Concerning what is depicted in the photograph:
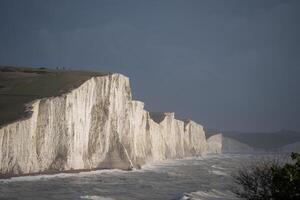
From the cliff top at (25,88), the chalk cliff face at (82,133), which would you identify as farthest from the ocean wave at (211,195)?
the cliff top at (25,88)

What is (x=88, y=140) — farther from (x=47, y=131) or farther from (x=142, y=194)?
(x=142, y=194)

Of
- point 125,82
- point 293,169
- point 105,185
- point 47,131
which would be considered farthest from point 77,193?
point 125,82

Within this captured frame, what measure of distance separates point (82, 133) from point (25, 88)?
10.3 metres

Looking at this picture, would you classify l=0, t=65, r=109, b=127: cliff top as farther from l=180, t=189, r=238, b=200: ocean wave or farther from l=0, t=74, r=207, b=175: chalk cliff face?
l=180, t=189, r=238, b=200: ocean wave

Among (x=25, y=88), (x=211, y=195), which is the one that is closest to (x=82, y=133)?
(x=25, y=88)

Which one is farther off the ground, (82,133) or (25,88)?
(25,88)

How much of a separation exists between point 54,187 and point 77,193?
4.33 meters

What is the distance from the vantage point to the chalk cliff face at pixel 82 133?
4384 centimetres

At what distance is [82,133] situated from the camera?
59000 mm

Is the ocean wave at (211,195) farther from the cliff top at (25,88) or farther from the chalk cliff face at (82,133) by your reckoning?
the cliff top at (25,88)

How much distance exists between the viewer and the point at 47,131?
164 ft

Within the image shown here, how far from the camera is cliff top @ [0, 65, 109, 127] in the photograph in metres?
47.5

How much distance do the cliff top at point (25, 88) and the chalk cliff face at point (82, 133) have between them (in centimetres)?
149

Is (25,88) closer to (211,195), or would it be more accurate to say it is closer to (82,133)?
(82,133)
